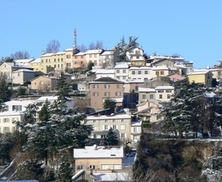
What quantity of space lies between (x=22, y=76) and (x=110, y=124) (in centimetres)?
1763

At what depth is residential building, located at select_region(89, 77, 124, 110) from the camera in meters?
48.5

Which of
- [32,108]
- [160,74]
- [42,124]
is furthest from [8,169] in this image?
[160,74]

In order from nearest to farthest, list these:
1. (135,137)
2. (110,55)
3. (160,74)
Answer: (135,137), (160,74), (110,55)

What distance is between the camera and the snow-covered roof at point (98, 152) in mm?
33281

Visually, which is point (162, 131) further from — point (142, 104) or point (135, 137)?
point (142, 104)

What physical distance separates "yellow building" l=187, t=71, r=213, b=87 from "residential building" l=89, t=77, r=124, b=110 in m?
7.82

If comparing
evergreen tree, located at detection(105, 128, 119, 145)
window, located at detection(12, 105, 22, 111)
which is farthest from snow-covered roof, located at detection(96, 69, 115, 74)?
evergreen tree, located at detection(105, 128, 119, 145)

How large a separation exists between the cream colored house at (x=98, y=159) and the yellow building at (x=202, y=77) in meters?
21.4

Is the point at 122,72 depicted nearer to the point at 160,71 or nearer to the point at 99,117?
the point at 160,71

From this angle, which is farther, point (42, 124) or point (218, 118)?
point (218, 118)

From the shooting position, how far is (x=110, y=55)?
63.1 m

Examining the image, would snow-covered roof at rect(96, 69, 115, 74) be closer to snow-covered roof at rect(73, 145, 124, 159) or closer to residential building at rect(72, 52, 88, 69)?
residential building at rect(72, 52, 88, 69)

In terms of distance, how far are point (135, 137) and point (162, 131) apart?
2.02 m

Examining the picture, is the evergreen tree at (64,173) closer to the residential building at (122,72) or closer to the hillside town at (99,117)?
the hillside town at (99,117)
